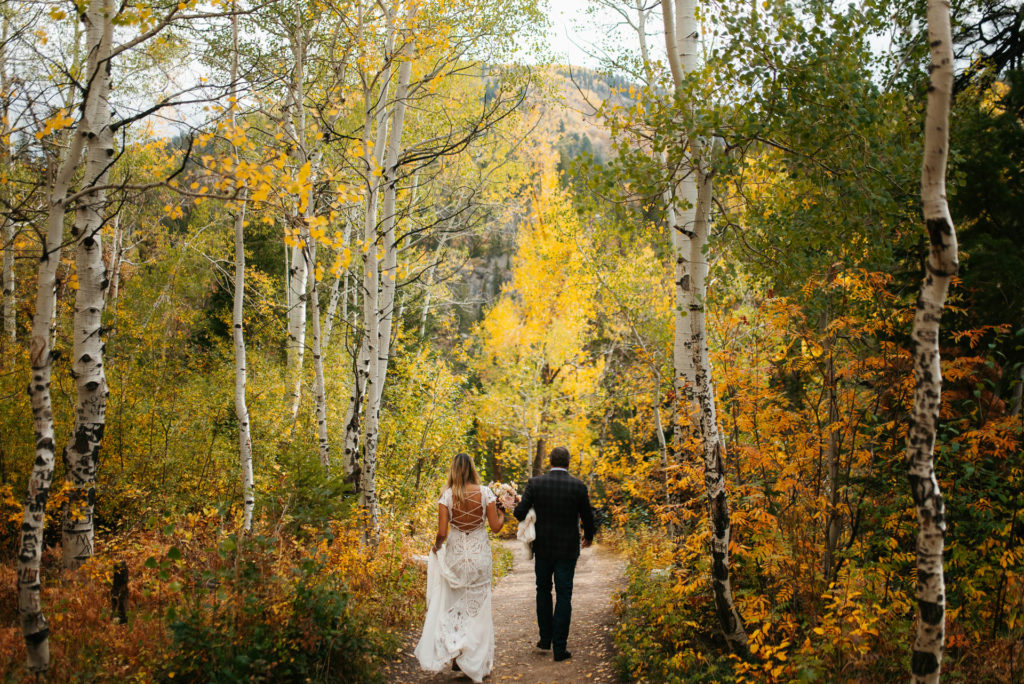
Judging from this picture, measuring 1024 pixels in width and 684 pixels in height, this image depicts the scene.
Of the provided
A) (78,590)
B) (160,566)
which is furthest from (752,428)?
(78,590)

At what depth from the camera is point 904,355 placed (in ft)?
14.5

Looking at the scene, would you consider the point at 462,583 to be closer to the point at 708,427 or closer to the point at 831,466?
the point at 708,427

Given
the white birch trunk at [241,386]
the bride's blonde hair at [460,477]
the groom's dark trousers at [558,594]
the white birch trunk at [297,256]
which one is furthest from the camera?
the white birch trunk at [241,386]

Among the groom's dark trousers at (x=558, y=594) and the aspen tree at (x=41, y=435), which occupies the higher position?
the aspen tree at (x=41, y=435)

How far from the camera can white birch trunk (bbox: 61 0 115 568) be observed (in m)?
4.50

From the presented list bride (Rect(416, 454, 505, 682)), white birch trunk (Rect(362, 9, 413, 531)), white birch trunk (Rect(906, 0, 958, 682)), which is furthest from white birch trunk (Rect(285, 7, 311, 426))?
white birch trunk (Rect(906, 0, 958, 682))

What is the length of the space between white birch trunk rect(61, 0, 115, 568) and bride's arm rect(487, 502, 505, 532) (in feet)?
11.1

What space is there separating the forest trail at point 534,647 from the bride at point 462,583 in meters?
0.22

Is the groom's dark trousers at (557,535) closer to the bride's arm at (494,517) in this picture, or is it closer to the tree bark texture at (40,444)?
the bride's arm at (494,517)

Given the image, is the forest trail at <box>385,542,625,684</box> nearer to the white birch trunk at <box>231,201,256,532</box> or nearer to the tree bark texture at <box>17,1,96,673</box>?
the tree bark texture at <box>17,1,96,673</box>

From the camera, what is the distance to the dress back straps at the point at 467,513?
5.09 metres

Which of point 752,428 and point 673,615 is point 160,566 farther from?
point 752,428

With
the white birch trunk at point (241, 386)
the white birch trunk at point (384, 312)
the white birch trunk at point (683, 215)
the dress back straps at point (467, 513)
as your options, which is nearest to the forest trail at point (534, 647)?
the dress back straps at point (467, 513)

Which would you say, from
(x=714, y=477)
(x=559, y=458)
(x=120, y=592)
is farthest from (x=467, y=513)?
(x=120, y=592)
